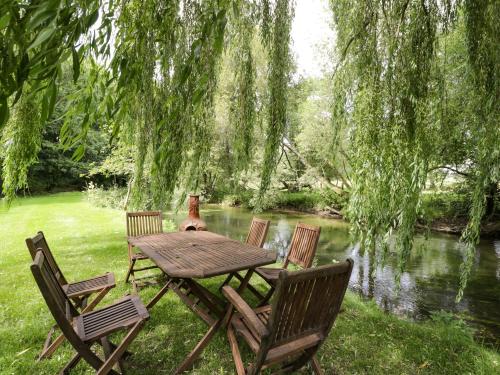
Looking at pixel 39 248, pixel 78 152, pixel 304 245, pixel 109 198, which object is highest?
pixel 78 152

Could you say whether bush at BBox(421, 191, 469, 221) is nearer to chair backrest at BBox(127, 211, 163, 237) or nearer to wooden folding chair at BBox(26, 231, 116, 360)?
chair backrest at BBox(127, 211, 163, 237)

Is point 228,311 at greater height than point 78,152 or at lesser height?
lesser

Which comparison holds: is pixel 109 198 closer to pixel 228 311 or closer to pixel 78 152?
pixel 228 311

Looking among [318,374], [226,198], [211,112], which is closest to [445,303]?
[318,374]

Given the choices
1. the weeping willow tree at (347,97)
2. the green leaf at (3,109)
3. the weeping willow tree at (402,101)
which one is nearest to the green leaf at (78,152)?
the weeping willow tree at (347,97)

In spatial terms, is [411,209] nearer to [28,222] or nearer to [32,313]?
[32,313]

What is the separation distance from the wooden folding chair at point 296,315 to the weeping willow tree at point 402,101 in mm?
770

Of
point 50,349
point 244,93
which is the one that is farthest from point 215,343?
point 244,93

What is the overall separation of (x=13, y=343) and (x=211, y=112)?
319 cm

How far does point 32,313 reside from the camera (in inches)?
150

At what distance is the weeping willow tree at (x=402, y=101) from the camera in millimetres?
2625

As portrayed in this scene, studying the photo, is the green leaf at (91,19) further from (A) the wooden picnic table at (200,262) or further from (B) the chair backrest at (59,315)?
(A) the wooden picnic table at (200,262)

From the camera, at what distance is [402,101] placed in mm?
2771

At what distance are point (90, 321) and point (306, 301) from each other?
182 centimetres
